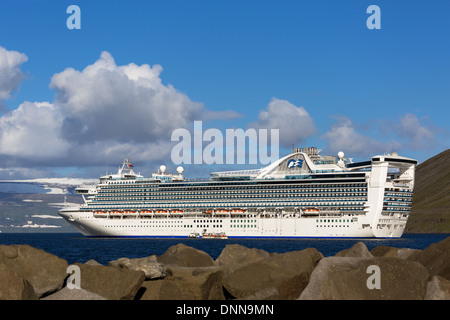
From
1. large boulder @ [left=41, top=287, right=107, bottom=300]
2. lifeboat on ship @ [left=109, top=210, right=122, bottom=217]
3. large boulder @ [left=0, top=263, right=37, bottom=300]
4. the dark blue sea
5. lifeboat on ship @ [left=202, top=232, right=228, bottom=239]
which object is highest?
lifeboat on ship @ [left=109, top=210, right=122, bottom=217]

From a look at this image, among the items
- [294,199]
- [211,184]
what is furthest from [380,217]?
[211,184]

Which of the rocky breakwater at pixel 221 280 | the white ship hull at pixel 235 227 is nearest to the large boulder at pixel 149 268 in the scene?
the rocky breakwater at pixel 221 280

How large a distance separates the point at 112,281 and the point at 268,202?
333 ft

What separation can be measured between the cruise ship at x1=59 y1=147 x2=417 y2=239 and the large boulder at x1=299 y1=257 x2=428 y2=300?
95.6 metres

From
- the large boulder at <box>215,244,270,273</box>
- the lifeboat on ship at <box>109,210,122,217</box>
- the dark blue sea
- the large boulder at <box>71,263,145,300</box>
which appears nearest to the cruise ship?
the lifeboat on ship at <box>109,210,122,217</box>

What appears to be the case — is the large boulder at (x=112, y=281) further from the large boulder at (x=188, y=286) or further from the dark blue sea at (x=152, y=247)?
the dark blue sea at (x=152, y=247)

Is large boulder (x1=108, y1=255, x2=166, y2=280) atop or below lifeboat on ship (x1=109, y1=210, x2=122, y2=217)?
below

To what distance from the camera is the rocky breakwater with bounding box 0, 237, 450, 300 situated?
23844mm

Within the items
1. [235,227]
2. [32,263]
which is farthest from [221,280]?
[235,227]

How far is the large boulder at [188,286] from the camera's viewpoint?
1016 inches

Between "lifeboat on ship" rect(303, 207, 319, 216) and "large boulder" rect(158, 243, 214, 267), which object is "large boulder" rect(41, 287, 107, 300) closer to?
"large boulder" rect(158, 243, 214, 267)

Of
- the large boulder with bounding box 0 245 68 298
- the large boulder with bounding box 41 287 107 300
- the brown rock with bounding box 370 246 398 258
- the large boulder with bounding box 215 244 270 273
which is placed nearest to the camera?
the large boulder with bounding box 41 287 107 300

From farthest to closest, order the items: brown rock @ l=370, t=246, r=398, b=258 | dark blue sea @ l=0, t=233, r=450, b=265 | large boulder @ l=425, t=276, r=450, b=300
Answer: dark blue sea @ l=0, t=233, r=450, b=265
brown rock @ l=370, t=246, r=398, b=258
large boulder @ l=425, t=276, r=450, b=300
